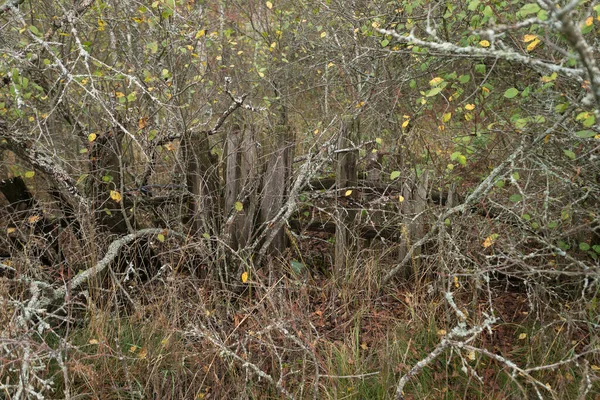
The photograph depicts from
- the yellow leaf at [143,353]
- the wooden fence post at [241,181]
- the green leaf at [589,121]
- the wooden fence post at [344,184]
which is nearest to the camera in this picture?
the green leaf at [589,121]

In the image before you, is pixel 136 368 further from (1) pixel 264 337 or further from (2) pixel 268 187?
(2) pixel 268 187

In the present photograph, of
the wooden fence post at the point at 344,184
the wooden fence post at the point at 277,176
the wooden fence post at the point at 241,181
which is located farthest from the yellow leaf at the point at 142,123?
the wooden fence post at the point at 344,184

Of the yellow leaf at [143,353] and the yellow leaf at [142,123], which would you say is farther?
the yellow leaf at [142,123]

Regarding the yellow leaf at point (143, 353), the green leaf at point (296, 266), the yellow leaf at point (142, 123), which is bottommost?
the green leaf at point (296, 266)

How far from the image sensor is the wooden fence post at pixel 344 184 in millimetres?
3581

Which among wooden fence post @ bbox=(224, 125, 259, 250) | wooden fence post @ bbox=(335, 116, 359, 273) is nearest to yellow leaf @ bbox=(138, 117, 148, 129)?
wooden fence post @ bbox=(224, 125, 259, 250)

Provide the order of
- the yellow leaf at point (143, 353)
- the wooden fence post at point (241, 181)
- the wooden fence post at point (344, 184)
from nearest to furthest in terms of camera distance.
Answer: the yellow leaf at point (143, 353) → the wooden fence post at point (241, 181) → the wooden fence post at point (344, 184)

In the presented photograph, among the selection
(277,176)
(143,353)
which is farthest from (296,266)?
(143,353)

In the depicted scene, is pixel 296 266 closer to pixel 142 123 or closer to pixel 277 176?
pixel 277 176

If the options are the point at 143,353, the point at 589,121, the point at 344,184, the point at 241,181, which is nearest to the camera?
the point at 589,121

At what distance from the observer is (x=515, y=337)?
316cm

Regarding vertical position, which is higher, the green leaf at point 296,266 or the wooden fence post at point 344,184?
the wooden fence post at point 344,184

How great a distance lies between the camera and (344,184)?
3688 millimetres

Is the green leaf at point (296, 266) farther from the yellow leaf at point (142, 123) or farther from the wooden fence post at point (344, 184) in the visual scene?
the yellow leaf at point (142, 123)
